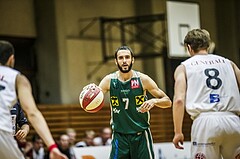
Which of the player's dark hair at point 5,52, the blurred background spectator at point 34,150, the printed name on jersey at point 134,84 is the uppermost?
the player's dark hair at point 5,52

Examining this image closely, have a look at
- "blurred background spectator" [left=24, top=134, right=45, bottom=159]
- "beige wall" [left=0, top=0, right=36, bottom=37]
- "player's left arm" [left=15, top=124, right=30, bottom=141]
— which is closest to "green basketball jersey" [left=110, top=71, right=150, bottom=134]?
"player's left arm" [left=15, top=124, right=30, bottom=141]

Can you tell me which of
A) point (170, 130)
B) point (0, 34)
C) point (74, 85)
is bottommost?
point (170, 130)

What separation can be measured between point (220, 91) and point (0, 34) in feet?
39.8

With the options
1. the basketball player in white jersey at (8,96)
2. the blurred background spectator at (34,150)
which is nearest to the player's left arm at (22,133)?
the basketball player in white jersey at (8,96)

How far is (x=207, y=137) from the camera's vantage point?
645cm

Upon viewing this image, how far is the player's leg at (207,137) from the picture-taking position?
6.42 metres

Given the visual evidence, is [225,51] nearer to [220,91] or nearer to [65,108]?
[65,108]

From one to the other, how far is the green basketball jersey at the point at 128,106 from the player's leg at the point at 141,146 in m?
0.09

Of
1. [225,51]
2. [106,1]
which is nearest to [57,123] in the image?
[106,1]

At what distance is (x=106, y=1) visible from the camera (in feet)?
67.4

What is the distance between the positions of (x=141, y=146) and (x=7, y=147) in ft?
10.2

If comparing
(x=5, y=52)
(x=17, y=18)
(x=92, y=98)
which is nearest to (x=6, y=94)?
(x=5, y=52)

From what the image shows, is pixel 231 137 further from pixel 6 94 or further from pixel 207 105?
pixel 6 94

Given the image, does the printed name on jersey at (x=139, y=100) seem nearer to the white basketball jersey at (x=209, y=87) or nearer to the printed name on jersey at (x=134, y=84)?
the printed name on jersey at (x=134, y=84)
